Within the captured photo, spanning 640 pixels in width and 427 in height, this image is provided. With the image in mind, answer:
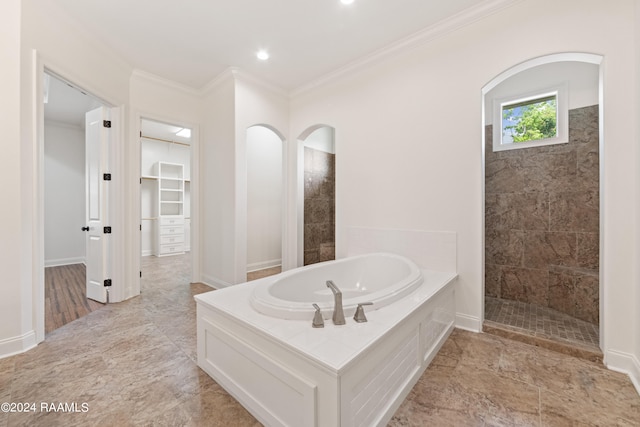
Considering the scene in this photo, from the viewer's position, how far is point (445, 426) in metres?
1.33

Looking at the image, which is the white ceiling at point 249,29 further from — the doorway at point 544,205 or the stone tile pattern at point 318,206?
the stone tile pattern at point 318,206

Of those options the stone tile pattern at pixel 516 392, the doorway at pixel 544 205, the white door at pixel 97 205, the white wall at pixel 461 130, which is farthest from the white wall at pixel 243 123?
the doorway at pixel 544 205

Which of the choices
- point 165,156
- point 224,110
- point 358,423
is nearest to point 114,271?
point 224,110

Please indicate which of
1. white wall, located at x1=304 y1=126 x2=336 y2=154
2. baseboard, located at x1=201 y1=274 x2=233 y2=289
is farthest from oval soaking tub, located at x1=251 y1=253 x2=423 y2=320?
white wall, located at x1=304 y1=126 x2=336 y2=154

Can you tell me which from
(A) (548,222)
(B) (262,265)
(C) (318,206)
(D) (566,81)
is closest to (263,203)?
(C) (318,206)

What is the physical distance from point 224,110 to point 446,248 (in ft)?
10.5

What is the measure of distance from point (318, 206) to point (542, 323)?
334cm

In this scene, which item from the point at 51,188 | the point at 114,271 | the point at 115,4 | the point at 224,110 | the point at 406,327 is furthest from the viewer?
the point at 51,188

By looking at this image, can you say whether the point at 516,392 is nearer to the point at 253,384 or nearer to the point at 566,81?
the point at 253,384

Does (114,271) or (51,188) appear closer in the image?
(114,271)

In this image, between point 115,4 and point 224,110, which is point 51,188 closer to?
point 224,110

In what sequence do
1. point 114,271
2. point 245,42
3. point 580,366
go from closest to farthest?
point 580,366
point 245,42
point 114,271

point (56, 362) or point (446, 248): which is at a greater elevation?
point (446, 248)

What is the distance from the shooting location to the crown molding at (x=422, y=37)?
A: 2264 millimetres
